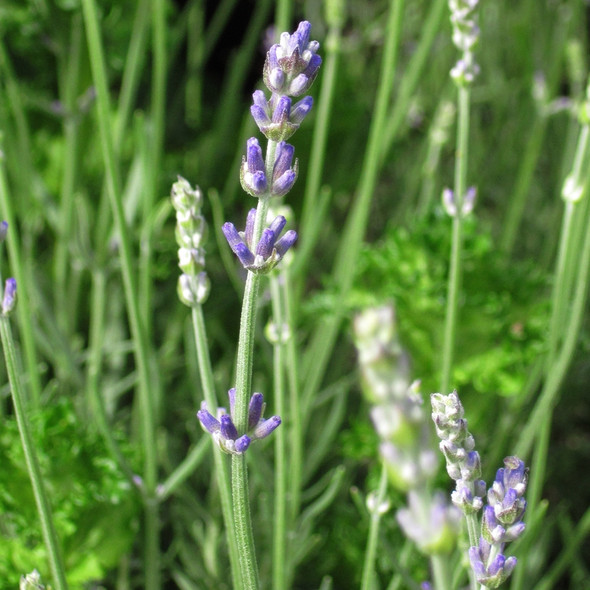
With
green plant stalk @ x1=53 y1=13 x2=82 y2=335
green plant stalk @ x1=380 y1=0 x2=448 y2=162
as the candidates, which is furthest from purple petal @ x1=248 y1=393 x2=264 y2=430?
green plant stalk @ x1=53 y1=13 x2=82 y2=335

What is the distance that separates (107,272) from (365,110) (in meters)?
0.55

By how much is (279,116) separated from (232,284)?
0.72m

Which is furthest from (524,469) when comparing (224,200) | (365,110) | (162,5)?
(365,110)

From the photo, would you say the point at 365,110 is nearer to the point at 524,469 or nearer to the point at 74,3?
the point at 74,3

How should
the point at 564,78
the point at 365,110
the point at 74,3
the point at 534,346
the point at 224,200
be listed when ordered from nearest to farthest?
the point at 534,346
the point at 74,3
the point at 224,200
the point at 365,110
the point at 564,78

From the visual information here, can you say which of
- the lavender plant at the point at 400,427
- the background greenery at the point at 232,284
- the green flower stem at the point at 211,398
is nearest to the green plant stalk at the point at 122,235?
the background greenery at the point at 232,284

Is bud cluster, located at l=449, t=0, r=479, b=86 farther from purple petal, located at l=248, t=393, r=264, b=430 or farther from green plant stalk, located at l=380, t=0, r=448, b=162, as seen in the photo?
purple petal, located at l=248, t=393, r=264, b=430

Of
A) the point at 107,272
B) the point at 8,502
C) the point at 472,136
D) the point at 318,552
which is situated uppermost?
the point at 472,136

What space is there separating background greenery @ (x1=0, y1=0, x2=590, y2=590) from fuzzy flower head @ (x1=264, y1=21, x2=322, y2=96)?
216mm

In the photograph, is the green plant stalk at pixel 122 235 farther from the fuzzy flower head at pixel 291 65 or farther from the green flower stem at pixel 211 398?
the fuzzy flower head at pixel 291 65

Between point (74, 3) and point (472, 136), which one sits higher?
point (74, 3)

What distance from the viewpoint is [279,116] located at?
0.30 meters

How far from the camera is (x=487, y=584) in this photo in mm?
292

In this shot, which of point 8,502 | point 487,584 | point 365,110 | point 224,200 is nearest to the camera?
point 487,584
